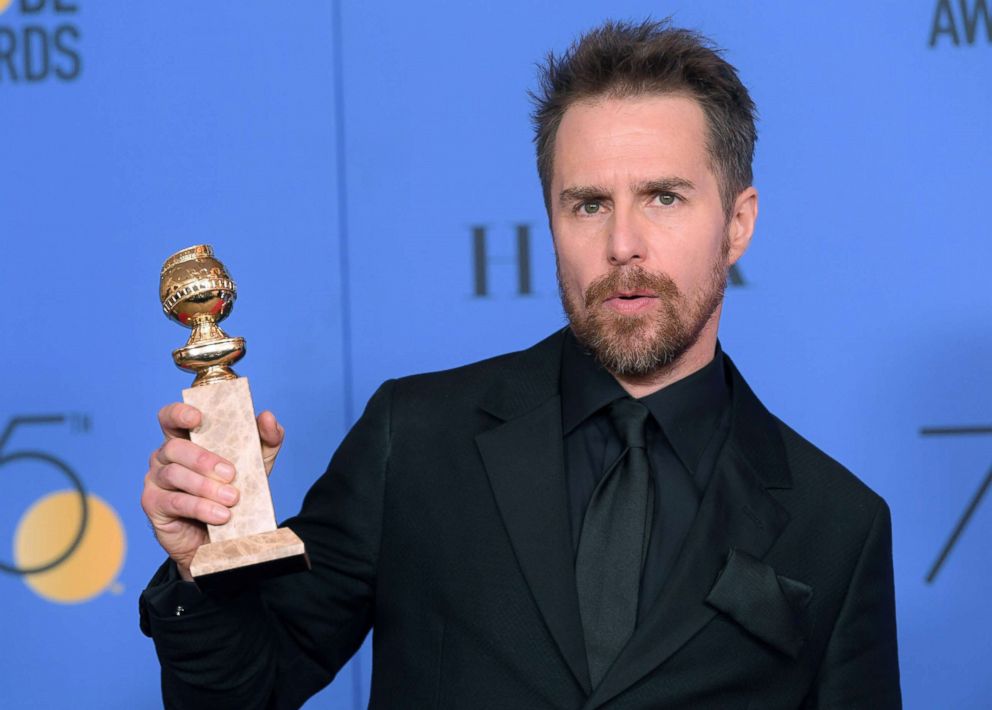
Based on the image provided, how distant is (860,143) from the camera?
214 centimetres

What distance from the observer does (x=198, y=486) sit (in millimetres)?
1198

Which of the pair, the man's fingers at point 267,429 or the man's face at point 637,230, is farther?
the man's face at point 637,230

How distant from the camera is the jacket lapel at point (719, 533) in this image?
4.48 feet

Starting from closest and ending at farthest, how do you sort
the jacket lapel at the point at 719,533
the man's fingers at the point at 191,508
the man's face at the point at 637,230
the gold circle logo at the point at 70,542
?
the man's fingers at the point at 191,508 → the jacket lapel at the point at 719,533 → the man's face at the point at 637,230 → the gold circle logo at the point at 70,542

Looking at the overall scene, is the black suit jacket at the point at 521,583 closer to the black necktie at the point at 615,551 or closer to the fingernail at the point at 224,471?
the black necktie at the point at 615,551

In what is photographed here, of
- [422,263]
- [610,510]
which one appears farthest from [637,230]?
[422,263]

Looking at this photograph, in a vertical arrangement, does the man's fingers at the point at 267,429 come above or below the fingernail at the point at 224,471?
above

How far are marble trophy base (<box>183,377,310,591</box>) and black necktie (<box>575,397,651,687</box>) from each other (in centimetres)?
32

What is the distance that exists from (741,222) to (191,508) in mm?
762

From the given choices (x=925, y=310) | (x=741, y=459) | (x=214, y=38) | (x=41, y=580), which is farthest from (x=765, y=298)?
(x=41, y=580)

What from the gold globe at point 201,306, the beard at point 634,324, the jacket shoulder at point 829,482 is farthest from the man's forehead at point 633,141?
the gold globe at point 201,306

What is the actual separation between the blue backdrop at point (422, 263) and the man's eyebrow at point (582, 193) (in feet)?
2.07

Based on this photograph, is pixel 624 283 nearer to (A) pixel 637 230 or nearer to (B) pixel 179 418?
(A) pixel 637 230

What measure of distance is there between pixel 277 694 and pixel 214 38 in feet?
3.67
